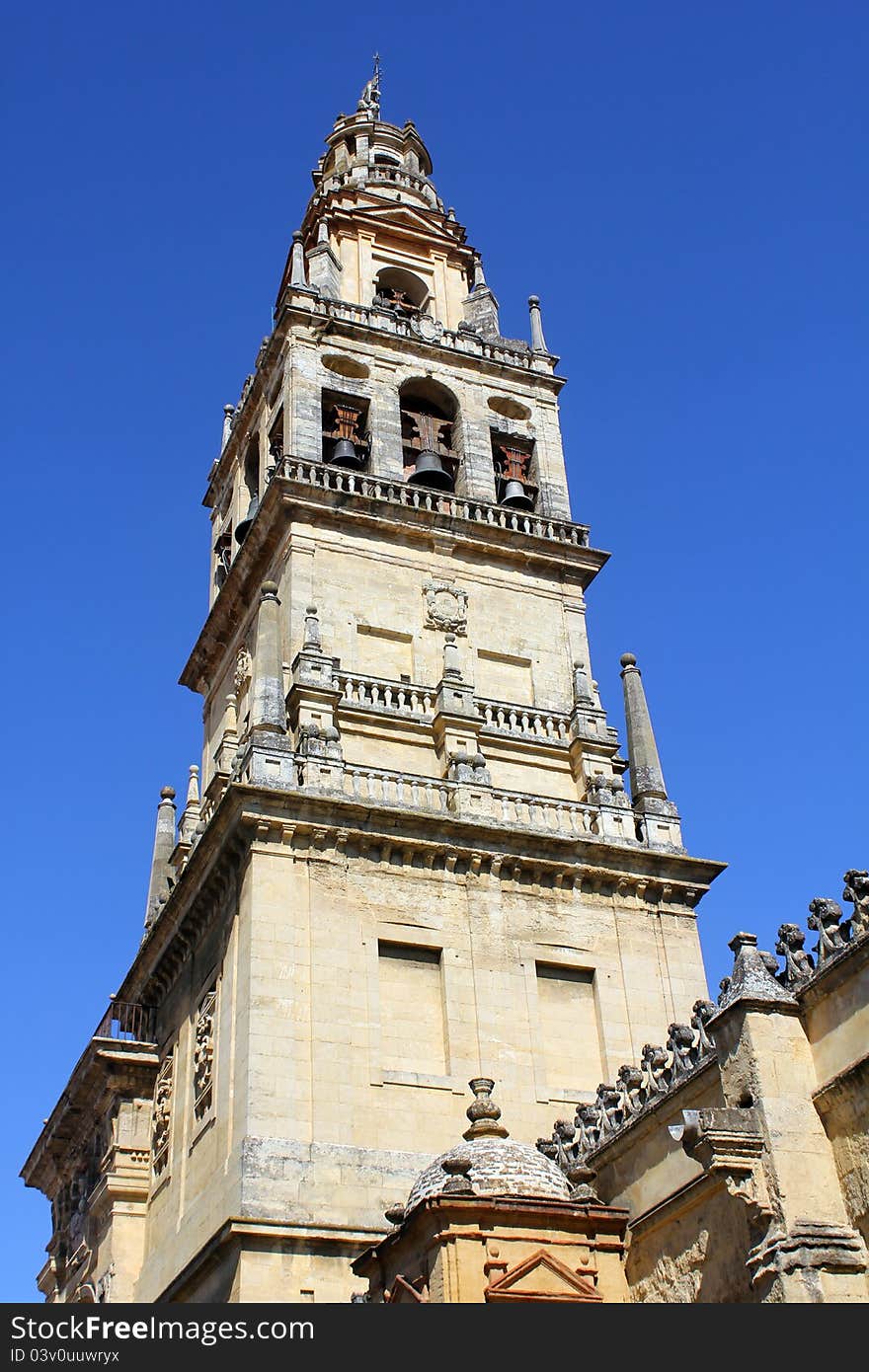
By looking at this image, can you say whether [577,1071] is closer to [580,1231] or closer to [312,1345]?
[580,1231]

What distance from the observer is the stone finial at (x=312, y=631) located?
27.5 metres

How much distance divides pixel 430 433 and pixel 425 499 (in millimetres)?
2948

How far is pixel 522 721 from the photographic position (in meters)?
29.1

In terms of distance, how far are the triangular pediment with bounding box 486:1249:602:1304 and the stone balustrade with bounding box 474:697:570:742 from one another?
44.3 ft

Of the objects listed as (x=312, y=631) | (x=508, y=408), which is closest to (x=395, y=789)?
(x=312, y=631)

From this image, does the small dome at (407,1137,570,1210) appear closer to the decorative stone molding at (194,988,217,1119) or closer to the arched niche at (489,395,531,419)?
the decorative stone molding at (194,988,217,1119)

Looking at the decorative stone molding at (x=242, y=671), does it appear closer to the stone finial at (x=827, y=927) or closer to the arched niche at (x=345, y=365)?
the arched niche at (x=345, y=365)

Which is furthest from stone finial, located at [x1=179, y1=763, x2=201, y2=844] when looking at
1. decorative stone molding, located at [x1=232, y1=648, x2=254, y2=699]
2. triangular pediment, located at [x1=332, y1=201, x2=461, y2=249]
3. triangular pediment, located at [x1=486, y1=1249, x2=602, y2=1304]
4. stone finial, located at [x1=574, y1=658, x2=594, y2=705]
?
triangular pediment, located at [x1=332, y1=201, x2=461, y2=249]

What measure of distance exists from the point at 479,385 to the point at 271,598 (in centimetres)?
959

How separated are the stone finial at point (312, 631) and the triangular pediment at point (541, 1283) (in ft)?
→ 44.8

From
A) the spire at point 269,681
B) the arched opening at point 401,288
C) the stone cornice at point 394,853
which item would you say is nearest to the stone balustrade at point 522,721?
the stone cornice at point 394,853

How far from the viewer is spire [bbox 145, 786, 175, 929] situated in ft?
97.8

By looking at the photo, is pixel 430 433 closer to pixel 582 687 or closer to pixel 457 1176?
pixel 582 687

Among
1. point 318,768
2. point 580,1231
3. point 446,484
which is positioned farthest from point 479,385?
point 580,1231
